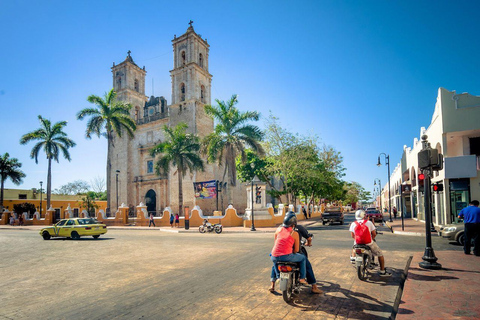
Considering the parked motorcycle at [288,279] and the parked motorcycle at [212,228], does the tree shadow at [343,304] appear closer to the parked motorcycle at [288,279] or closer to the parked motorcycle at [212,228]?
the parked motorcycle at [288,279]

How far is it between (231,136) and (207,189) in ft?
25.3

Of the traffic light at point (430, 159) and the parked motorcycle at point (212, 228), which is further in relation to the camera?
the parked motorcycle at point (212, 228)

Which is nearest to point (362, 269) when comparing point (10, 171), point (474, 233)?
point (474, 233)

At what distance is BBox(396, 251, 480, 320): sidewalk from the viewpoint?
448cm

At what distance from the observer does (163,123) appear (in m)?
46.2

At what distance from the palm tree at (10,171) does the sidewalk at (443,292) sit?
56.2 meters

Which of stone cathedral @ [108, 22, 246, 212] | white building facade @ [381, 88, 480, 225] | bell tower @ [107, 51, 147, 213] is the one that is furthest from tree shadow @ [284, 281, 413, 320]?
bell tower @ [107, 51, 147, 213]

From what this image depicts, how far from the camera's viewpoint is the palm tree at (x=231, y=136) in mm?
30281

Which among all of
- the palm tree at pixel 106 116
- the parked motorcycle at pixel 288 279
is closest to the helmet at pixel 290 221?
the parked motorcycle at pixel 288 279

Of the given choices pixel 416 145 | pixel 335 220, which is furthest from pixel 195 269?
pixel 416 145

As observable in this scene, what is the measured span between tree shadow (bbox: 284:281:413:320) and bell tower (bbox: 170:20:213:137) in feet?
123

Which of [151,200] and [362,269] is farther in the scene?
[151,200]

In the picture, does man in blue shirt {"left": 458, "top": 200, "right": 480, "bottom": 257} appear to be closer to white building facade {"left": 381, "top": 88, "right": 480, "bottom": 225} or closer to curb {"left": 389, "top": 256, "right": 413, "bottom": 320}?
curb {"left": 389, "top": 256, "right": 413, "bottom": 320}

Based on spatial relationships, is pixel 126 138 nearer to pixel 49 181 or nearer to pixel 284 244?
pixel 49 181
